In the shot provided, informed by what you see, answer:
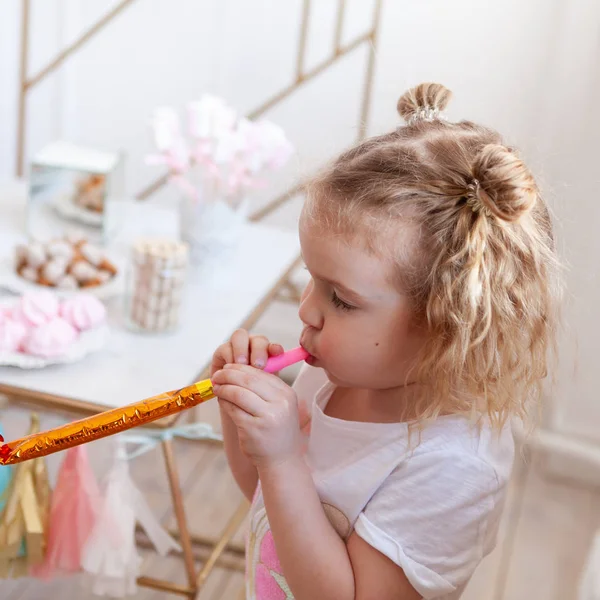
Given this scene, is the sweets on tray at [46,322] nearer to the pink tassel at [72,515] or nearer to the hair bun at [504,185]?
the pink tassel at [72,515]

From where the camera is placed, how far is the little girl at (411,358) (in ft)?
2.46

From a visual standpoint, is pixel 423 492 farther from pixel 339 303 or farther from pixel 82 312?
pixel 82 312

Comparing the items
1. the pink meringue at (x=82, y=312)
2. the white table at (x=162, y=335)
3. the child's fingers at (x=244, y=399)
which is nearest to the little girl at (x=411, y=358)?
the child's fingers at (x=244, y=399)

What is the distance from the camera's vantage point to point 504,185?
2.33 feet

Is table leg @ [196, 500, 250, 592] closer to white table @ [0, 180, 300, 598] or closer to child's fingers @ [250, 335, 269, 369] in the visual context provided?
white table @ [0, 180, 300, 598]

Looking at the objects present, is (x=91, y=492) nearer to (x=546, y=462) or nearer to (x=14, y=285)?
(x=14, y=285)

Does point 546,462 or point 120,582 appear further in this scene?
point 546,462

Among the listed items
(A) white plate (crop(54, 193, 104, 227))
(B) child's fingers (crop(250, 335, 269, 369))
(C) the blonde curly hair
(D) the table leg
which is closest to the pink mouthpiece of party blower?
(B) child's fingers (crop(250, 335, 269, 369))

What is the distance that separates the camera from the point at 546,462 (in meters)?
2.06

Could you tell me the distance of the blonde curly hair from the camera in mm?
734

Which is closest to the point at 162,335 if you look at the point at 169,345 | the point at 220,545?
the point at 169,345

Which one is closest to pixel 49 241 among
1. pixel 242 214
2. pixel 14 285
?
pixel 14 285

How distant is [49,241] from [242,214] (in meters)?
0.32

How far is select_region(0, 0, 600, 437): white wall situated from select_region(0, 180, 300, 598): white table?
42cm
